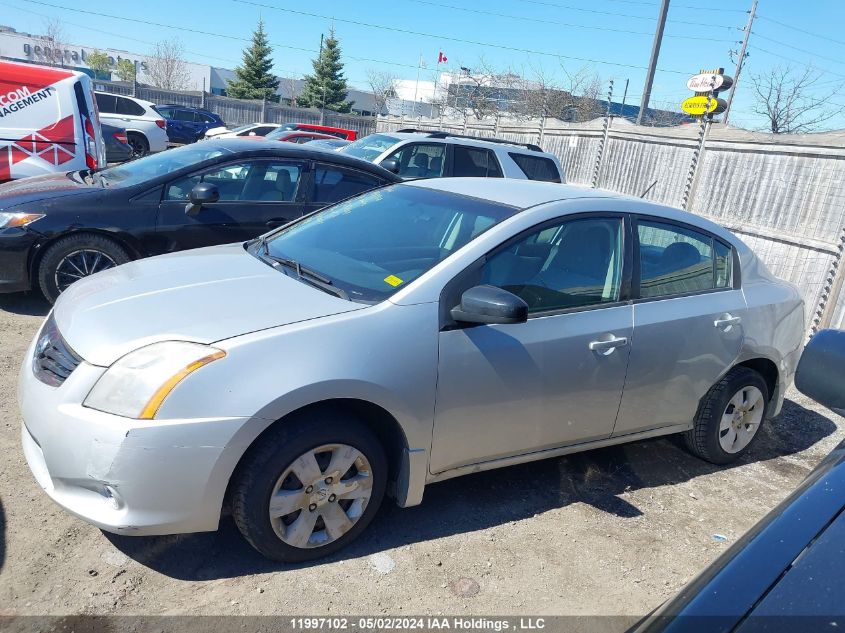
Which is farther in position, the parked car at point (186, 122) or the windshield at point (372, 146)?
the parked car at point (186, 122)

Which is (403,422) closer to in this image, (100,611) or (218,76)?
(100,611)

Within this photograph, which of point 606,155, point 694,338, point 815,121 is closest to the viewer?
point 694,338

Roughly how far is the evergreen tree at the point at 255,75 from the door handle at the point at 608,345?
48301 mm

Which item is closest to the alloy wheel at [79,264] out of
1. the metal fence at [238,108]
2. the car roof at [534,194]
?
the car roof at [534,194]

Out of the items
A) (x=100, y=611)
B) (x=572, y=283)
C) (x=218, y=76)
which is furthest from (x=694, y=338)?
(x=218, y=76)

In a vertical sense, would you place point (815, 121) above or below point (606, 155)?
above

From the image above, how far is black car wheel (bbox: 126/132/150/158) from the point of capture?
1861 cm

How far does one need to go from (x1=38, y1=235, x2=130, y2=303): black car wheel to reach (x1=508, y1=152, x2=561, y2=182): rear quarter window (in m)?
6.17

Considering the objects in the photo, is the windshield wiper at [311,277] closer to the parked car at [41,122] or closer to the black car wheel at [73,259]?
the black car wheel at [73,259]

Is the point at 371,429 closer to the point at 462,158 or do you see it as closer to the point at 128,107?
the point at 462,158

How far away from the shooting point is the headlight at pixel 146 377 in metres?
2.49

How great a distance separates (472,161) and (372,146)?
5.59 ft

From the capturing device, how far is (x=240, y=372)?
2.56m

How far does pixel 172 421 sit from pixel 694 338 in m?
2.84
